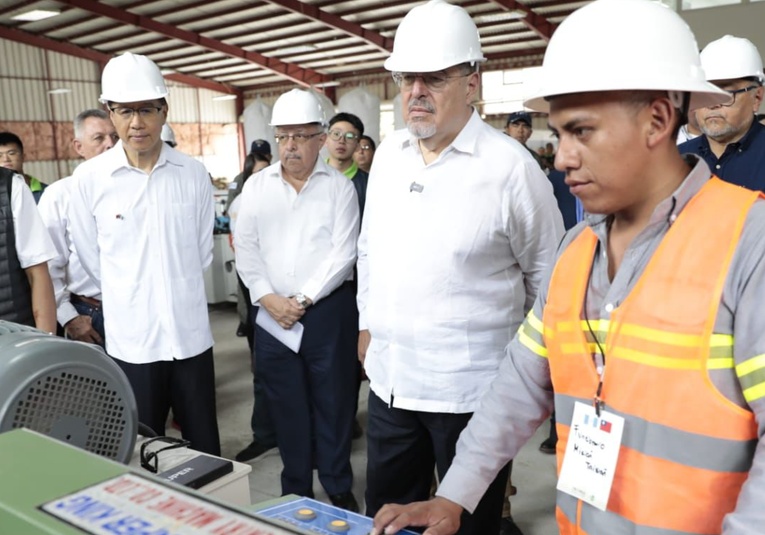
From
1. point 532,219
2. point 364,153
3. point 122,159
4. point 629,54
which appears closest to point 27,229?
point 122,159

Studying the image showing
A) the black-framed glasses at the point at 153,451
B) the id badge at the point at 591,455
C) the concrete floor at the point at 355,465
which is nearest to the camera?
the id badge at the point at 591,455

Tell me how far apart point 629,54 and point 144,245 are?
1823mm

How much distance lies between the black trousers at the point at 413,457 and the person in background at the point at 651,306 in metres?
0.72

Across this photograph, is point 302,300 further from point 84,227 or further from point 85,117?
point 85,117

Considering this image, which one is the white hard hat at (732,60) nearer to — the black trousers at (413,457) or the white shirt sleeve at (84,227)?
the black trousers at (413,457)

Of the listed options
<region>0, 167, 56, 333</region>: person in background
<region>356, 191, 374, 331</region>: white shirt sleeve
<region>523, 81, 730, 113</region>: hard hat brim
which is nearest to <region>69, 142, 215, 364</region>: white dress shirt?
<region>0, 167, 56, 333</region>: person in background

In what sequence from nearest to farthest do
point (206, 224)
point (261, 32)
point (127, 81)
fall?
1. point (127, 81)
2. point (206, 224)
3. point (261, 32)

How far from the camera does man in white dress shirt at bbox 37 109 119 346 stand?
8.29 feet

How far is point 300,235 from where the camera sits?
8.61ft

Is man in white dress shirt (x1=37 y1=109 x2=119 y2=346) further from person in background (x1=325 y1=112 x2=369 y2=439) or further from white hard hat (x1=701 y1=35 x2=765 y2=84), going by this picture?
white hard hat (x1=701 y1=35 x2=765 y2=84)

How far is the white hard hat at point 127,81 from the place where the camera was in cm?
226

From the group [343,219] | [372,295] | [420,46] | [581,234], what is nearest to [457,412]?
[372,295]

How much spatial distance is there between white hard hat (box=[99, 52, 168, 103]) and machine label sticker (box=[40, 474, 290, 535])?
1.85 m

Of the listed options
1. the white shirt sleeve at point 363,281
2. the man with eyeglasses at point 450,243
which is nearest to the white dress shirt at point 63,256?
the white shirt sleeve at point 363,281
